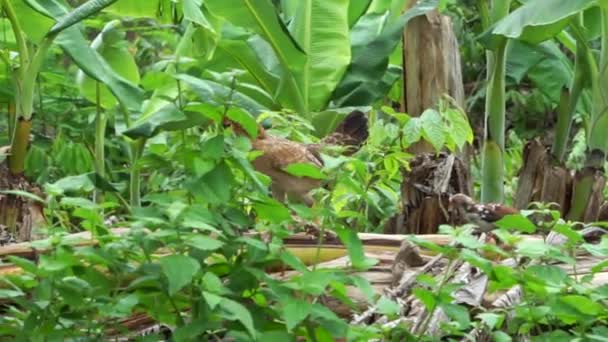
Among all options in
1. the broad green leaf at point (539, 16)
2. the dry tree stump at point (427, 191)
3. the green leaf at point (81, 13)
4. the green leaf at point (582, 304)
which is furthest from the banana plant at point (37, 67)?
the green leaf at point (582, 304)

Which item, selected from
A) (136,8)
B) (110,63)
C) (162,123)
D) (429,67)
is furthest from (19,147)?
(429,67)

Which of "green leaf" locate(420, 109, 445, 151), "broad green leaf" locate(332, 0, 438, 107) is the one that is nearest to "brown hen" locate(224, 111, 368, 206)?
"green leaf" locate(420, 109, 445, 151)

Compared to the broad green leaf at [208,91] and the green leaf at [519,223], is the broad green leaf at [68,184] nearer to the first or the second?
the broad green leaf at [208,91]

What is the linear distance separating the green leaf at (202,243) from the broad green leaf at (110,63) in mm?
3035

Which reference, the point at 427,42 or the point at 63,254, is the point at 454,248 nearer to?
the point at 63,254

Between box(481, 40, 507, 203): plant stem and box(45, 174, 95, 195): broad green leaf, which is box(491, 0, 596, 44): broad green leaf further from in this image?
box(45, 174, 95, 195): broad green leaf

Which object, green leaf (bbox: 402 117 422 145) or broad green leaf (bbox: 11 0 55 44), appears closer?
green leaf (bbox: 402 117 422 145)

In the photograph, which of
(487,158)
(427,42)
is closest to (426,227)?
(487,158)

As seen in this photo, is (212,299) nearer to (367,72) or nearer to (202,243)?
(202,243)

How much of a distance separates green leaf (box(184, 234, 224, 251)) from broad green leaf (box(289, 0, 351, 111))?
347cm

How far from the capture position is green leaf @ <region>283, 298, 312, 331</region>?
2511 millimetres

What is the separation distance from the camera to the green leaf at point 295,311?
2.51 metres

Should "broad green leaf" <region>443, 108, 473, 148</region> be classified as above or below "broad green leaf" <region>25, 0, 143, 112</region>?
below

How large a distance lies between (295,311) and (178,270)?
0.98 feet
